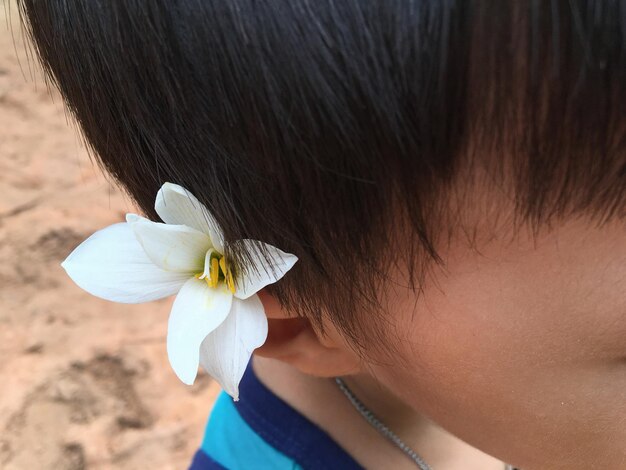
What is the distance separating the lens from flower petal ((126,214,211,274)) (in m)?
0.46

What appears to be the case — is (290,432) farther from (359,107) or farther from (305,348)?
(359,107)

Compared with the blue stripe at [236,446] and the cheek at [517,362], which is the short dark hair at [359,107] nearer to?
the cheek at [517,362]

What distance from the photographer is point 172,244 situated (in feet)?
1.59

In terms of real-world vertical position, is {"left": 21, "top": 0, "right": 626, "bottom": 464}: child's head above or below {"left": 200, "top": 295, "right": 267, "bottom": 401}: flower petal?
above

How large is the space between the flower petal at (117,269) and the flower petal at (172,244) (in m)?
0.01

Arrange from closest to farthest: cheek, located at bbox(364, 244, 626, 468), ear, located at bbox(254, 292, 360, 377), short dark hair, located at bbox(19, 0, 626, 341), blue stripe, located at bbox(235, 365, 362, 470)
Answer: short dark hair, located at bbox(19, 0, 626, 341) → cheek, located at bbox(364, 244, 626, 468) → ear, located at bbox(254, 292, 360, 377) → blue stripe, located at bbox(235, 365, 362, 470)

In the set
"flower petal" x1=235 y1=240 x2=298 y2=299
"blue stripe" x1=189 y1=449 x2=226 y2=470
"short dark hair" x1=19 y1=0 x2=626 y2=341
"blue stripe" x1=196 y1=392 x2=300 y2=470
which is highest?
"short dark hair" x1=19 y1=0 x2=626 y2=341

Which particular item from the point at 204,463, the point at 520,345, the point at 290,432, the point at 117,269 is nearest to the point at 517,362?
the point at 520,345

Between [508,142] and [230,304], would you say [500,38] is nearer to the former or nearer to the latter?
[508,142]

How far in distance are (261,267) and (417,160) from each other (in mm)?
Answer: 148

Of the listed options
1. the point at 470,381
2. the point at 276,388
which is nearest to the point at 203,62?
the point at 470,381

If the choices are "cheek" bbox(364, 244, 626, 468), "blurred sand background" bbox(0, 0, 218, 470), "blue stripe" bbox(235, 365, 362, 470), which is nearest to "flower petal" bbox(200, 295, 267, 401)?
"cheek" bbox(364, 244, 626, 468)

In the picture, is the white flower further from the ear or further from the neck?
the neck

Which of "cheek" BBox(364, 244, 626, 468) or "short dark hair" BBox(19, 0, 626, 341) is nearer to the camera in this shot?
"short dark hair" BBox(19, 0, 626, 341)
